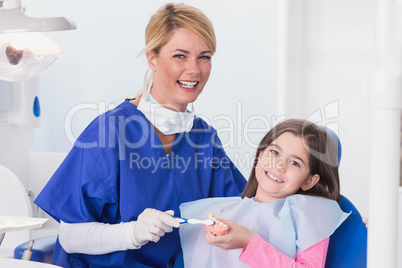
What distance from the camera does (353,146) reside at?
8.27ft

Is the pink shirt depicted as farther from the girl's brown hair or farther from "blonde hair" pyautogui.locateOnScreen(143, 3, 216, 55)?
"blonde hair" pyautogui.locateOnScreen(143, 3, 216, 55)

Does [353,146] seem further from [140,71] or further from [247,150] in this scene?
[140,71]

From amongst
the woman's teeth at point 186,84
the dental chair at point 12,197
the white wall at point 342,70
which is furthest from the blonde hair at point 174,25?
the white wall at point 342,70

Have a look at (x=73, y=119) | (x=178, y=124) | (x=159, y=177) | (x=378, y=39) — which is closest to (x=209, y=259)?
(x=159, y=177)

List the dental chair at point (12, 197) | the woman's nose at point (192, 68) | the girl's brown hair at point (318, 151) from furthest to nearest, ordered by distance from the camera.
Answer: the dental chair at point (12, 197)
the woman's nose at point (192, 68)
the girl's brown hair at point (318, 151)

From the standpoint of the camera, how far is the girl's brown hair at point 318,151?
121 centimetres

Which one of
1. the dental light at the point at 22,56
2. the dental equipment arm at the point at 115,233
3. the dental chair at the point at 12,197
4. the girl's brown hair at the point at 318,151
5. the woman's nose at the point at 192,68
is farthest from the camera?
the dental chair at the point at 12,197

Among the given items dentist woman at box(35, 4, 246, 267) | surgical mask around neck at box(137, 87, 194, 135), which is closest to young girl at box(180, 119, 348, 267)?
dentist woman at box(35, 4, 246, 267)

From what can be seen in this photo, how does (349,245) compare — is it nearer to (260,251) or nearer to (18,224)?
(260,251)

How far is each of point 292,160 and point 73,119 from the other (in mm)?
1507

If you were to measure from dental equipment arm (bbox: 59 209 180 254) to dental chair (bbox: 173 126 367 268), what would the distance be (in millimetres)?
362

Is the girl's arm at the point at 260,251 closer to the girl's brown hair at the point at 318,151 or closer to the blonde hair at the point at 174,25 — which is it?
the girl's brown hair at the point at 318,151

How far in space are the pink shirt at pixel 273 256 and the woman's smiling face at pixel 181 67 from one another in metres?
0.46

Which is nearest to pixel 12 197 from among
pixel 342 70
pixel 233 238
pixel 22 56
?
pixel 22 56
